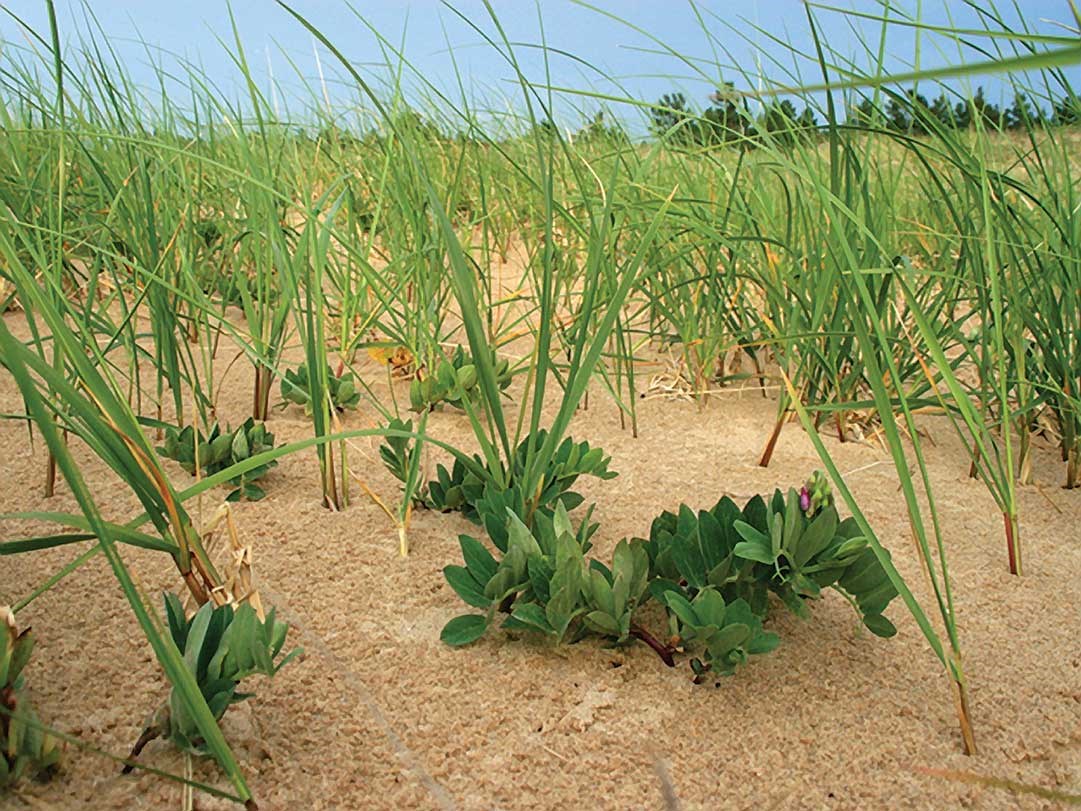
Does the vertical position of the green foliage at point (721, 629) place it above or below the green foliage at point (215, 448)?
below

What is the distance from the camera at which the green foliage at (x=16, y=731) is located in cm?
78

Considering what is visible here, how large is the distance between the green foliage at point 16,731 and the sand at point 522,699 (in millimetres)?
22

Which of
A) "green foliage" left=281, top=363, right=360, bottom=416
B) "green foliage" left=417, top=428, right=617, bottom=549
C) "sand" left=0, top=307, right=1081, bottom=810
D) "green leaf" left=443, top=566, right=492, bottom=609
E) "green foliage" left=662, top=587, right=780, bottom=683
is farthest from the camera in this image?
"green foliage" left=281, top=363, right=360, bottom=416

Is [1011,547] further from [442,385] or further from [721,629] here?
[442,385]

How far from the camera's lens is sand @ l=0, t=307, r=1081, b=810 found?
2.98 ft

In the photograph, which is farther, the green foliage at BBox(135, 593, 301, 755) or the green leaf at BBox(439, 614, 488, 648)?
the green leaf at BBox(439, 614, 488, 648)

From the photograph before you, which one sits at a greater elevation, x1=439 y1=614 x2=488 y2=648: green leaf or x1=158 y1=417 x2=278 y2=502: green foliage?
x1=158 y1=417 x2=278 y2=502: green foliage

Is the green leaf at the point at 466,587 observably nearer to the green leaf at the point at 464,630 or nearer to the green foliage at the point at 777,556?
the green leaf at the point at 464,630

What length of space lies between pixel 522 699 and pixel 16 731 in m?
0.49

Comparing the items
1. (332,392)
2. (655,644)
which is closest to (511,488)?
(655,644)

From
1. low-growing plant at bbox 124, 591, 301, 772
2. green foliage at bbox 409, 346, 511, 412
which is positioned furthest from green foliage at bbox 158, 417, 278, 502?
low-growing plant at bbox 124, 591, 301, 772

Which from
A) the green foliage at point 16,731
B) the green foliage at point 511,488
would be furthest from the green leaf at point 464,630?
the green foliage at point 16,731

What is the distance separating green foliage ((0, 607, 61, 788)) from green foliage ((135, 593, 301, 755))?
8 centimetres

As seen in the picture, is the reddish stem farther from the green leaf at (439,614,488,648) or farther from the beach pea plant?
the green leaf at (439,614,488,648)
